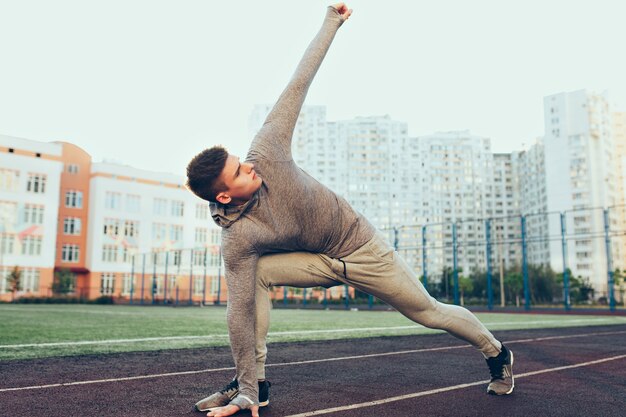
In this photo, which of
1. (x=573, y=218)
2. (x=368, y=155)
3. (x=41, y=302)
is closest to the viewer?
(x=41, y=302)

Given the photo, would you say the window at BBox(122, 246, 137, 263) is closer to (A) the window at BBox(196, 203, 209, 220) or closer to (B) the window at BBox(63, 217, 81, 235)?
(B) the window at BBox(63, 217, 81, 235)

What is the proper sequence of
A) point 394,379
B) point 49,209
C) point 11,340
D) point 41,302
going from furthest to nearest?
point 49,209, point 41,302, point 11,340, point 394,379

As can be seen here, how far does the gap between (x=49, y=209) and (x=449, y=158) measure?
3492 inches

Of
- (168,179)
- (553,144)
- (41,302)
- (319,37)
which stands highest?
(553,144)

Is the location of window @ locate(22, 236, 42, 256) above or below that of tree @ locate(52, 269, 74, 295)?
above

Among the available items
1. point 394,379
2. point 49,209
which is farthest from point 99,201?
point 394,379

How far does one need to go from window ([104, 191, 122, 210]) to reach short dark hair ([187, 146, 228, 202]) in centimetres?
4545

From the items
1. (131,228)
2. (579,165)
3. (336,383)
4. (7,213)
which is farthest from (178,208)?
(579,165)

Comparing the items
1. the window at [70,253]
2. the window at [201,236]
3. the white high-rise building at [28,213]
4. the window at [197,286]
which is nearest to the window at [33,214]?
the white high-rise building at [28,213]

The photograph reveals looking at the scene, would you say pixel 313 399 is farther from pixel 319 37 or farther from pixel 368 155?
pixel 368 155

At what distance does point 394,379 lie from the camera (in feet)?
13.1

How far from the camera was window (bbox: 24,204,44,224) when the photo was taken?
40.0 metres

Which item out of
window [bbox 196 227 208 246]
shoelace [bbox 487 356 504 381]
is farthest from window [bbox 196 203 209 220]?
shoelace [bbox 487 356 504 381]

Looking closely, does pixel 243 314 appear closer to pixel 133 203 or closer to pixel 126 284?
pixel 126 284
